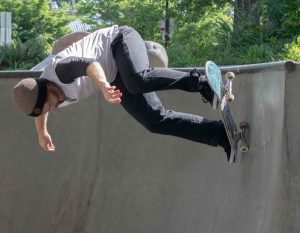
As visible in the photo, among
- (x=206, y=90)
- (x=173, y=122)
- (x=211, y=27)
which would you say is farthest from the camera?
(x=211, y=27)

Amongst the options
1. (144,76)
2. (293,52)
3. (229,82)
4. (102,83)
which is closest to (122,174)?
(144,76)

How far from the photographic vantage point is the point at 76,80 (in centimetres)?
451

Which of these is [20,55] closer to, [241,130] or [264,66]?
[241,130]

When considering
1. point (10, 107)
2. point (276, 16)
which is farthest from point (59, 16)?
point (10, 107)

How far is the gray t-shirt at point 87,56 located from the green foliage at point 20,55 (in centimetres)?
1129

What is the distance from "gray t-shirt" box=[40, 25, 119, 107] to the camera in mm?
4449

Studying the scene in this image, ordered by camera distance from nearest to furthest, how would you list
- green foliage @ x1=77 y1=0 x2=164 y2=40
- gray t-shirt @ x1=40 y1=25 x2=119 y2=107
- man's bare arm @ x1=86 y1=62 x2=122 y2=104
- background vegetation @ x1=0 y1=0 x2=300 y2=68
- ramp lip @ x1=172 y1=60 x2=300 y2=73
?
ramp lip @ x1=172 y1=60 x2=300 y2=73 < man's bare arm @ x1=86 y1=62 x2=122 y2=104 < gray t-shirt @ x1=40 y1=25 x2=119 y2=107 < background vegetation @ x1=0 y1=0 x2=300 y2=68 < green foliage @ x1=77 y1=0 x2=164 y2=40

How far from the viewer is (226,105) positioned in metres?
4.41

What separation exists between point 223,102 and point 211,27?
16.3m

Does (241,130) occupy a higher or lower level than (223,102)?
lower

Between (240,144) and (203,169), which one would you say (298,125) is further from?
(203,169)

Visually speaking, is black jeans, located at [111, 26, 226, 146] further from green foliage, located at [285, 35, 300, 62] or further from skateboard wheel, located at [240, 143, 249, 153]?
green foliage, located at [285, 35, 300, 62]

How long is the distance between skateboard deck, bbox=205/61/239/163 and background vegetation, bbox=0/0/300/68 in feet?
20.1

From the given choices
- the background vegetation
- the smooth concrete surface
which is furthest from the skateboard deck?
the background vegetation
